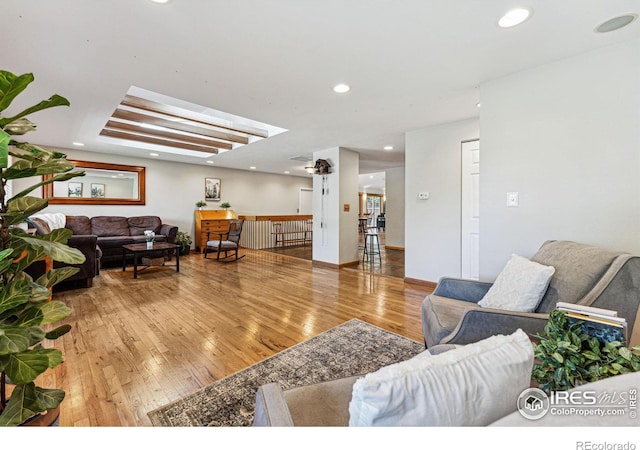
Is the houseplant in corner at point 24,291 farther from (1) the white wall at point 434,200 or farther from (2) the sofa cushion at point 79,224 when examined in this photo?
(2) the sofa cushion at point 79,224

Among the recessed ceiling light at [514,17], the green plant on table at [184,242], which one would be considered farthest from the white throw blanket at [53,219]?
the recessed ceiling light at [514,17]

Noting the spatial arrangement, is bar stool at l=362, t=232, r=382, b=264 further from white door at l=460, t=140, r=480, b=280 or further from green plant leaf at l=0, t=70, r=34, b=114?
green plant leaf at l=0, t=70, r=34, b=114

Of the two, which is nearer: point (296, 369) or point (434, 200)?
point (296, 369)

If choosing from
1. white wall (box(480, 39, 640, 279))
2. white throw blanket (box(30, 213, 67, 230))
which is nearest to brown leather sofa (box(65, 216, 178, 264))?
white throw blanket (box(30, 213, 67, 230))

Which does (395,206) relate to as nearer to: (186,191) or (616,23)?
(186,191)

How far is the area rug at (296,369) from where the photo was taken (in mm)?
1505

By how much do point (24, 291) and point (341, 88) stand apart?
2.76m

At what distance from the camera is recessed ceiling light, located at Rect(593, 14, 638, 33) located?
5.68ft

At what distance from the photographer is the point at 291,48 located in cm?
210

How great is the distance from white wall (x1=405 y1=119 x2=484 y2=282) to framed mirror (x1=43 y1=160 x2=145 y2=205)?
613 cm

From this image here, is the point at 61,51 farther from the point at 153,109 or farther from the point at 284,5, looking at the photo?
the point at 284,5

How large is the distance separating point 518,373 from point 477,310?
2.84ft

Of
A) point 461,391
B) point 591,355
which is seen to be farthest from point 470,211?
point 461,391

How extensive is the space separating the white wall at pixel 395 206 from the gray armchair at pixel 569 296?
5.87m
